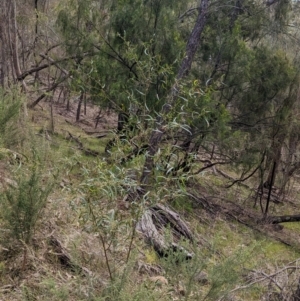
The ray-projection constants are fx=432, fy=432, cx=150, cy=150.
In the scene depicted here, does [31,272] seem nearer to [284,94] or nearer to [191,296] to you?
[191,296]

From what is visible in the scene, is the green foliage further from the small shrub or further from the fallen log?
the fallen log

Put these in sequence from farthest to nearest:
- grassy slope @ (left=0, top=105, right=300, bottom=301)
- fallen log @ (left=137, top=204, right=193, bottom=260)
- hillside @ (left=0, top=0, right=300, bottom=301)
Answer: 1. fallen log @ (left=137, top=204, right=193, bottom=260)
2. hillside @ (left=0, top=0, right=300, bottom=301)
3. grassy slope @ (left=0, top=105, right=300, bottom=301)

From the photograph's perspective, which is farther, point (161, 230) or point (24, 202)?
point (161, 230)

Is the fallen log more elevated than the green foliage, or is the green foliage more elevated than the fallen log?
the green foliage

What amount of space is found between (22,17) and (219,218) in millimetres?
7402

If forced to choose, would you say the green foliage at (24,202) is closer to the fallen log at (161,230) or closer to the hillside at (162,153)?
the hillside at (162,153)

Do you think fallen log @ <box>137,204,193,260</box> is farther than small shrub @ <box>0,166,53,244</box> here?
Yes

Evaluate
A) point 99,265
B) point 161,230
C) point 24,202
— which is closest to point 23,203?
point 24,202

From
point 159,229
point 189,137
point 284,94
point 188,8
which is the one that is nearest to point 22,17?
point 188,8

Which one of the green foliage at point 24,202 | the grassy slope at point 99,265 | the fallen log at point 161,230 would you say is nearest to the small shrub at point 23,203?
the green foliage at point 24,202

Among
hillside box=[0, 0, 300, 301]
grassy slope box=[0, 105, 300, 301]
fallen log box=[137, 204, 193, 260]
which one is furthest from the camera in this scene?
fallen log box=[137, 204, 193, 260]

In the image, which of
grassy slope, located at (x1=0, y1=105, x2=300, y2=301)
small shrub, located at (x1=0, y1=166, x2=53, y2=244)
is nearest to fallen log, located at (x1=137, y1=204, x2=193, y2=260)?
grassy slope, located at (x1=0, y1=105, x2=300, y2=301)

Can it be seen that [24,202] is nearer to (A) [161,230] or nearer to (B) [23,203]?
(B) [23,203]

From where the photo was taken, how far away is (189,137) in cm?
806
